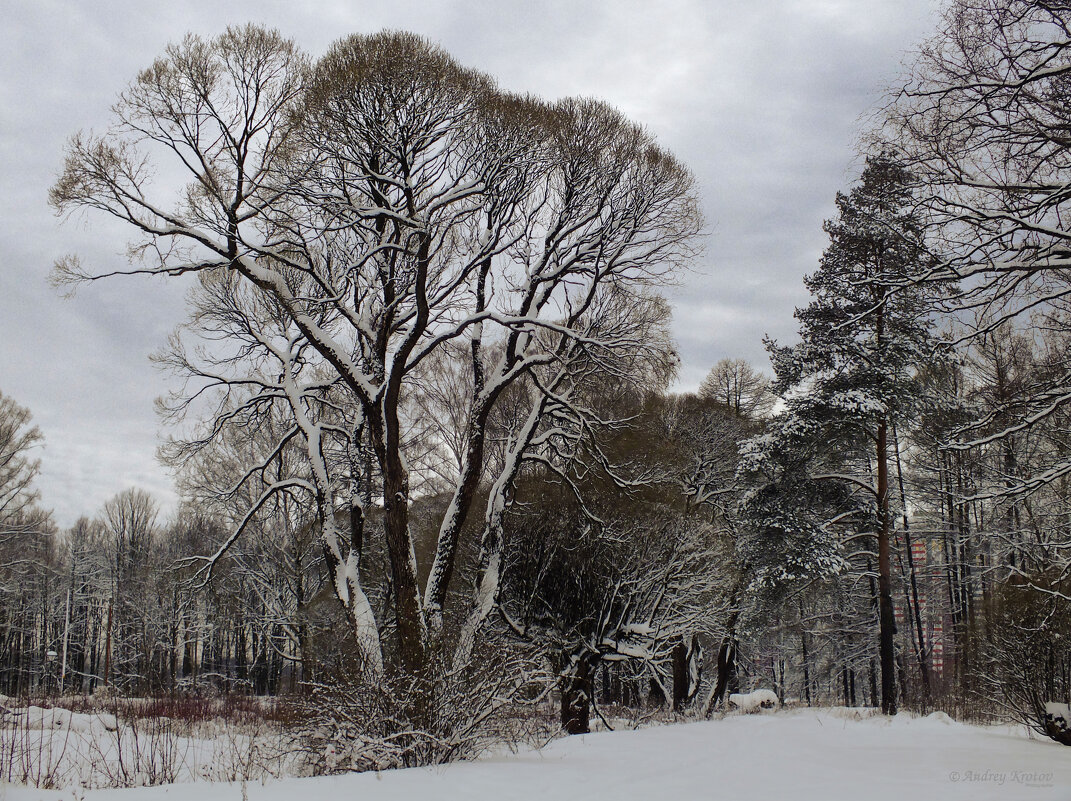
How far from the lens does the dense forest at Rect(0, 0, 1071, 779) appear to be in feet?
23.1

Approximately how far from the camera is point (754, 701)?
68.1ft

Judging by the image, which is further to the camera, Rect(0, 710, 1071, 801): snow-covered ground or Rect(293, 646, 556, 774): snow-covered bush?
Rect(293, 646, 556, 774): snow-covered bush

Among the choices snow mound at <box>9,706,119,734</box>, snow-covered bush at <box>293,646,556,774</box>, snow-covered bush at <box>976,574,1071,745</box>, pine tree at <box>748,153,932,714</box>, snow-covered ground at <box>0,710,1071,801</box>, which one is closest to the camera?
snow-covered ground at <box>0,710,1071,801</box>

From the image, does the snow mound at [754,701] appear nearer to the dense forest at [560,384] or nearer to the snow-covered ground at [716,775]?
the dense forest at [560,384]

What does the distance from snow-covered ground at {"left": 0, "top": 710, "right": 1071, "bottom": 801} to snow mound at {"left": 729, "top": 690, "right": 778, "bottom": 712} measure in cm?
1077

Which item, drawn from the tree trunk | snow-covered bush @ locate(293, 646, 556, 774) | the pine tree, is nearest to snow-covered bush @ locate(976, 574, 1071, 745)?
the tree trunk

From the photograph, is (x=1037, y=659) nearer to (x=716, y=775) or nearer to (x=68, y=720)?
(x=716, y=775)

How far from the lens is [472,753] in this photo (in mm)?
7188

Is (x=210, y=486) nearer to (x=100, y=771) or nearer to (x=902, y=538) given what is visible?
(x=100, y=771)

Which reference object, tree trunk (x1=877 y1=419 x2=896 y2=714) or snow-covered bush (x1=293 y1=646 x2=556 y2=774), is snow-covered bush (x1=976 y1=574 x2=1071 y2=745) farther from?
snow-covered bush (x1=293 y1=646 x2=556 y2=774)

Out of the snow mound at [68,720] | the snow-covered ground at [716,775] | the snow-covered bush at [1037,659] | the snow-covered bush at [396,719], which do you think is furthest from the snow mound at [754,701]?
the snow mound at [68,720]

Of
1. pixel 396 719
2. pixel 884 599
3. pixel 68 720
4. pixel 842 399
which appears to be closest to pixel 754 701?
pixel 884 599

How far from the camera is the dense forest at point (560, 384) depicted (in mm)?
7043

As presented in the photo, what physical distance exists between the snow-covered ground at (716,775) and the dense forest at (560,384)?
2.83 ft
